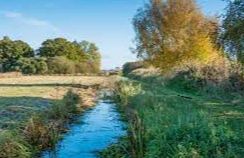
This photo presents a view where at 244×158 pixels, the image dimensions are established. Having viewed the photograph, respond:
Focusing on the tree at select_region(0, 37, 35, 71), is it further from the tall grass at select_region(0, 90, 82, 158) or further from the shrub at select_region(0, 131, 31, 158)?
the shrub at select_region(0, 131, 31, 158)

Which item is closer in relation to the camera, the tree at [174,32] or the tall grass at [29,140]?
the tall grass at [29,140]

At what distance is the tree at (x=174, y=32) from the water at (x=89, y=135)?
1709cm

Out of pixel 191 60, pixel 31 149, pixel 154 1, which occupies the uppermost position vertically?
pixel 154 1

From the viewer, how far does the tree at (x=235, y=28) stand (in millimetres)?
22453

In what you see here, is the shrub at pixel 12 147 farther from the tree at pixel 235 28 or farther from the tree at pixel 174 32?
the tree at pixel 174 32

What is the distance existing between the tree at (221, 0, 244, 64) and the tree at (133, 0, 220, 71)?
1871 centimetres

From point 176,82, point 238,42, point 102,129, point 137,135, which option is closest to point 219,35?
point 238,42

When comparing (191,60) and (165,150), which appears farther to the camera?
(191,60)

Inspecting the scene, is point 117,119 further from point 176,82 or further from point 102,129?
point 176,82

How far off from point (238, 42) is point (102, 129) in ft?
23.5

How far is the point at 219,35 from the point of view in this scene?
2555cm

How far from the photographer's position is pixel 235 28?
2273 cm

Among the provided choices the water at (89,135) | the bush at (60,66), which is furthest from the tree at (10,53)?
the water at (89,135)

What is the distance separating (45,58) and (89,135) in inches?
4235
